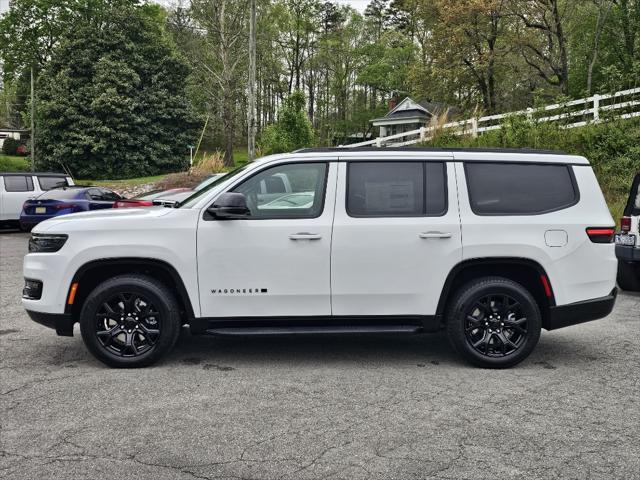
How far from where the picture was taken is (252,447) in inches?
143

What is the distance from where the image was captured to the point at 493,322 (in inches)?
208

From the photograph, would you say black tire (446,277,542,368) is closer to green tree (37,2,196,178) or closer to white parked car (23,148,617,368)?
white parked car (23,148,617,368)

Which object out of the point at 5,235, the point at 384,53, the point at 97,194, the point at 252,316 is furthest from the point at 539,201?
the point at 384,53

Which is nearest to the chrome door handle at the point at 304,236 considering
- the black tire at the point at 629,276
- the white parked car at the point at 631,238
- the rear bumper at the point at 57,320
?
the rear bumper at the point at 57,320

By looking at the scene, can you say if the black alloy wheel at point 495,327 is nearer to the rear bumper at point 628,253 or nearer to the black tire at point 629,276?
the rear bumper at point 628,253

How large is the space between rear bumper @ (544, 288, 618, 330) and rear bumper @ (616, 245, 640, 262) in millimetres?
3799

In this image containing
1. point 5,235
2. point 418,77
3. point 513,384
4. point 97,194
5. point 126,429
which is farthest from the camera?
point 418,77

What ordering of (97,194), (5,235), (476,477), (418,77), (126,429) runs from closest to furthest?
(476,477) < (126,429) < (97,194) < (5,235) < (418,77)

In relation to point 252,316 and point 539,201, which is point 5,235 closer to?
point 252,316

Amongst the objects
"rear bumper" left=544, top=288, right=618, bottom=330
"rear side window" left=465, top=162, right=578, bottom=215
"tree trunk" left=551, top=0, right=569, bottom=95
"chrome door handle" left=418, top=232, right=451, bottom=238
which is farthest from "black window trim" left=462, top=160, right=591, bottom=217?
"tree trunk" left=551, top=0, right=569, bottom=95

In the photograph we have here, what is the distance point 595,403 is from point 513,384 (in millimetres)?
637

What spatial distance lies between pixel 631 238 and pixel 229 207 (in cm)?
642

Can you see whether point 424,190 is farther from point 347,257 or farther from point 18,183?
point 18,183

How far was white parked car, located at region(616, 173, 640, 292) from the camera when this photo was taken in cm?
858
